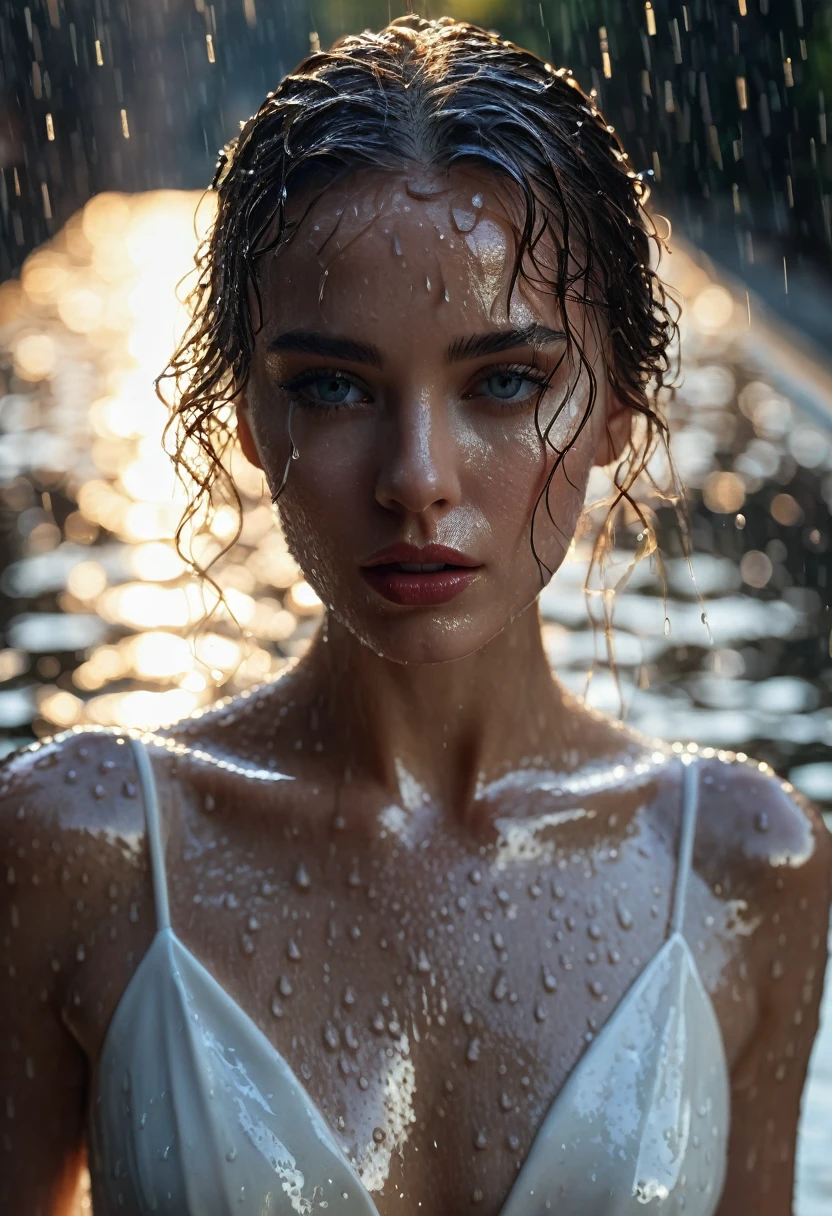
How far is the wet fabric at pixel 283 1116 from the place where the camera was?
1949 mm

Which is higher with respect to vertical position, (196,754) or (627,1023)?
(196,754)

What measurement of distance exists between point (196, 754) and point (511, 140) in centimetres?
79

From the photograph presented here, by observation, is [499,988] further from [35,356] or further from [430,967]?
[35,356]

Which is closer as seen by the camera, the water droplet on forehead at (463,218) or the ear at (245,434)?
the water droplet on forehead at (463,218)

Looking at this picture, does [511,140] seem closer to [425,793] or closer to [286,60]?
[425,793]

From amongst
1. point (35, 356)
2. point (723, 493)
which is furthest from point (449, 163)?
point (35, 356)

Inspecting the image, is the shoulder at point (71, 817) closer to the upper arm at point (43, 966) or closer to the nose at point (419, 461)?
the upper arm at point (43, 966)

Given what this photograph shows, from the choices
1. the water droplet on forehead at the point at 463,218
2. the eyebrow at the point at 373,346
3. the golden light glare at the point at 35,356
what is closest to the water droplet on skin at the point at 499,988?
the eyebrow at the point at 373,346

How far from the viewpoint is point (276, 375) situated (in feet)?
6.44

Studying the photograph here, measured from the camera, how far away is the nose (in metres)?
1.84

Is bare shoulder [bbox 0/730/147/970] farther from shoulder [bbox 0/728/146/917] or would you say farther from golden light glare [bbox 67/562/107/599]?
golden light glare [bbox 67/562/107/599]

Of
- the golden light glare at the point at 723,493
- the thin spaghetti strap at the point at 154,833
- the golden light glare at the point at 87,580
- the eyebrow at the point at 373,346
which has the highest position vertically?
the eyebrow at the point at 373,346

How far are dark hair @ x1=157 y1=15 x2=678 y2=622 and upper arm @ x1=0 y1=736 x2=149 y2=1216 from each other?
35cm

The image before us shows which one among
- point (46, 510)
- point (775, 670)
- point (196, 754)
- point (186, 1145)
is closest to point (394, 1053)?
point (186, 1145)
